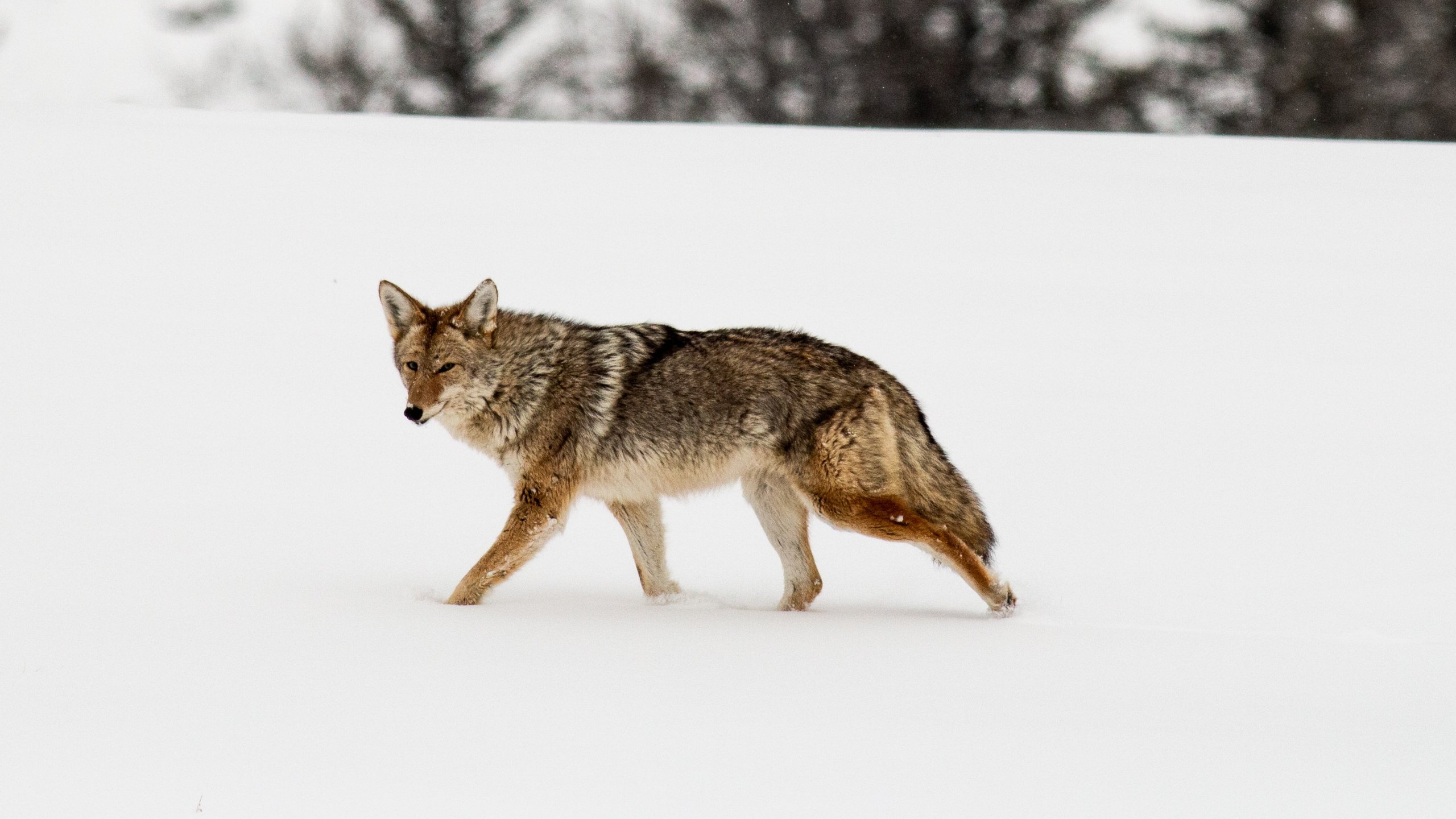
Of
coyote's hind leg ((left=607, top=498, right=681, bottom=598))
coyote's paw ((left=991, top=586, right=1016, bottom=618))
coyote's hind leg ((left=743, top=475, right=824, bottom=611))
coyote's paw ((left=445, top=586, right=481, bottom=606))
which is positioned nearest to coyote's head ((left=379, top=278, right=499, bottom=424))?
coyote's paw ((left=445, top=586, right=481, bottom=606))

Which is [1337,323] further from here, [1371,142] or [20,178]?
[20,178]

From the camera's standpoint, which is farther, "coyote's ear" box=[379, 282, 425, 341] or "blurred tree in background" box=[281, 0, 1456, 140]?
"blurred tree in background" box=[281, 0, 1456, 140]

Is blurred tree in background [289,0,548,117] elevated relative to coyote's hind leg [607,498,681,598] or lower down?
elevated

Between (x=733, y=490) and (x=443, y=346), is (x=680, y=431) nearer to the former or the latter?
(x=443, y=346)

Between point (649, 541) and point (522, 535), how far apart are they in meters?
0.66

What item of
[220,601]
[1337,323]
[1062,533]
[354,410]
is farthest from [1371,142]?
[220,601]

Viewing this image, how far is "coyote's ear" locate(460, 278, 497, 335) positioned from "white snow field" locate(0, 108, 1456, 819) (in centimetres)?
120

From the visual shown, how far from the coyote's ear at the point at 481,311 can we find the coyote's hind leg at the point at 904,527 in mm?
1652

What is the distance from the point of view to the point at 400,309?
5906 millimetres

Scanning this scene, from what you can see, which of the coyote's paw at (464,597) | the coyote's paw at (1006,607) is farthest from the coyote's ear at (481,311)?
the coyote's paw at (1006,607)

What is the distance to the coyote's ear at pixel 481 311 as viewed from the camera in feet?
19.2

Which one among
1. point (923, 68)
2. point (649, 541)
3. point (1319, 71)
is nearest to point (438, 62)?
point (923, 68)

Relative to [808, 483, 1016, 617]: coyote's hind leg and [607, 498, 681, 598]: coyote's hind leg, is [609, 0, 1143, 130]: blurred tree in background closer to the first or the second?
[607, 498, 681, 598]: coyote's hind leg

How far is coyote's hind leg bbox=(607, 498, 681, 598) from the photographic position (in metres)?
6.08
